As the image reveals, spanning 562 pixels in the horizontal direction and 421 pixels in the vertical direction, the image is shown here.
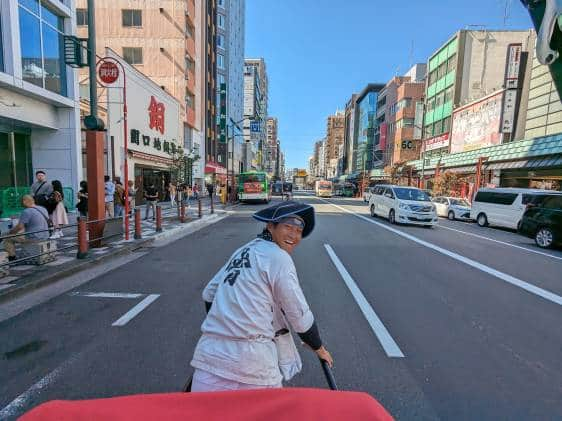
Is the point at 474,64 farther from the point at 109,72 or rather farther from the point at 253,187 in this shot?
the point at 109,72

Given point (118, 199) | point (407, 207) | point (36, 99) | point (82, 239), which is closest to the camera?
point (82, 239)

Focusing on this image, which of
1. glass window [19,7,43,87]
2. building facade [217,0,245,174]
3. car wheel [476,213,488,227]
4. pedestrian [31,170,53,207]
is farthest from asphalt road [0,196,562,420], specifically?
building facade [217,0,245,174]

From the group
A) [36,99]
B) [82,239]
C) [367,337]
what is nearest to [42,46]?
[36,99]

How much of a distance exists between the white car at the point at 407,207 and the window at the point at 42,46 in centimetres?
1664

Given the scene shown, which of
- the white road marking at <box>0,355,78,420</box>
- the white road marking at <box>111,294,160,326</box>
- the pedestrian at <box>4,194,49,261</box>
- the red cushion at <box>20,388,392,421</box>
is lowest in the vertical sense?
the white road marking at <box>111,294,160,326</box>

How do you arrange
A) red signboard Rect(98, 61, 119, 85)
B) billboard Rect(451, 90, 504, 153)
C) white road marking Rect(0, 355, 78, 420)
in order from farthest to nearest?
1. billboard Rect(451, 90, 504, 153)
2. red signboard Rect(98, 61, 119, 85)
3. white road marking Rect(0, 355, 78, 420)

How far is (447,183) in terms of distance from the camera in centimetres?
2825

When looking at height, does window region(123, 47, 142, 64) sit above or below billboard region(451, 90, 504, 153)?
above

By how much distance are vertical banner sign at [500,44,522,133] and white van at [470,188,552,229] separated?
14.2 meters

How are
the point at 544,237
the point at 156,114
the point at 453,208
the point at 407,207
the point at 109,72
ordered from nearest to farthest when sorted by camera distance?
the point at 109,72 → the point at 544,237 → the point at 407,207 → the point at 453,208 → the point at 156,114

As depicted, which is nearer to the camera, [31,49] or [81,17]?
[31,49]

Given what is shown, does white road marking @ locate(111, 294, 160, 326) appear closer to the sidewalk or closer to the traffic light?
the sidewalk

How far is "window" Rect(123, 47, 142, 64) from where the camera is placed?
96.5ft

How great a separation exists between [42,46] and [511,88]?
32928 mm
